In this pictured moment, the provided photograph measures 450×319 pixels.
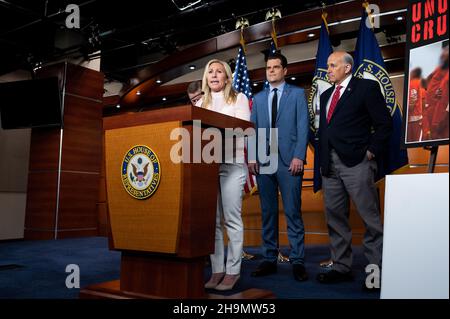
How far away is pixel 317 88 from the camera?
383cm

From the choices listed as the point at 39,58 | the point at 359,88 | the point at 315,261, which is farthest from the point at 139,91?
the point at 359,88

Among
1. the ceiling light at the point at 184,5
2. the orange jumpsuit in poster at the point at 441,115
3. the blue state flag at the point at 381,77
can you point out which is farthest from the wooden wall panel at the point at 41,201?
the orange jumpsuit in poster at the point at 441,115

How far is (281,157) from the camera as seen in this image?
2881mm

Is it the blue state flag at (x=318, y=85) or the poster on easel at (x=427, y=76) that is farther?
the blue state flag at (x=318, y=85)

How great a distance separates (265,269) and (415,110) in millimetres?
1671

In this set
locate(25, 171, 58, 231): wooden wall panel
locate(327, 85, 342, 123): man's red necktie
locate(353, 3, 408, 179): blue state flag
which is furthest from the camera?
locate(25, 171, 58, 231): wooden wall panel

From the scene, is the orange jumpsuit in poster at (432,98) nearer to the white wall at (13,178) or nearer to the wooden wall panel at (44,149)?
the wooden wall panel at (44,149)

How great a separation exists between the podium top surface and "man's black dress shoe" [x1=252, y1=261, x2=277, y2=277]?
3.81 ft

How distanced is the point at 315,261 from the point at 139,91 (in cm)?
468

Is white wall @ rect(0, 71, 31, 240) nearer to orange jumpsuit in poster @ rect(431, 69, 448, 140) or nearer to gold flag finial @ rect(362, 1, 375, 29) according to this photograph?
gold flag finial @ rect(362, 1, 375, 29)

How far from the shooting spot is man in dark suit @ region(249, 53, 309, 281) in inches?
111

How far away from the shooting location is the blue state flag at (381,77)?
3213 mm

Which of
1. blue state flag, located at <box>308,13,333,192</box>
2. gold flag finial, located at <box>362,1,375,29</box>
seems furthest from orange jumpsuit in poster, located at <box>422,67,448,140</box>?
gold flag finial, located at <box>362,1,375,29</box>

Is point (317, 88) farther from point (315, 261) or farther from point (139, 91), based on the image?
point (139, 91)
